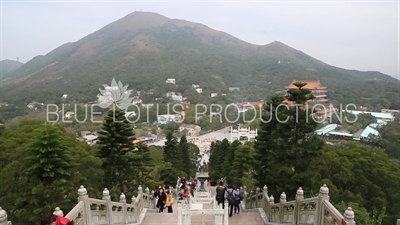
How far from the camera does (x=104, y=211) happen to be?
295 inches

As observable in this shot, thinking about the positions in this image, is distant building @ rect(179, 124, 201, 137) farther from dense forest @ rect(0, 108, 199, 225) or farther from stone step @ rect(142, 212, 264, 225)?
stone step @ rect(142, 212, 264, 225)

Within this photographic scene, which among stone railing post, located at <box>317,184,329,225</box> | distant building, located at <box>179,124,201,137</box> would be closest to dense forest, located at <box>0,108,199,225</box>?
stone railing post, located at <box>317,184,329,225</box>

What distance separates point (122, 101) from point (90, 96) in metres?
77.2

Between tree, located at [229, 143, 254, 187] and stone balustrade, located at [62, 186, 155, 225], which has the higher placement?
stone balustrade, located at [62, 186, 155, 225]

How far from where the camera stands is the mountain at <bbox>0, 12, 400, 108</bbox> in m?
95.7

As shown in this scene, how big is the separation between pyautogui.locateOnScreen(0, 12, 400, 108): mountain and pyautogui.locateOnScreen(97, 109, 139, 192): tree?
3172 inches

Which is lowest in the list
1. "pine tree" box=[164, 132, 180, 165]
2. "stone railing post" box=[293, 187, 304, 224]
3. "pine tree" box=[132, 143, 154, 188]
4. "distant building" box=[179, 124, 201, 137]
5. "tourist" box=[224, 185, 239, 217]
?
"distant building" box=[179, 124, 201, 137]

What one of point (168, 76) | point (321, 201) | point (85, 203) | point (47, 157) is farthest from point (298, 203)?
point (168, 76)

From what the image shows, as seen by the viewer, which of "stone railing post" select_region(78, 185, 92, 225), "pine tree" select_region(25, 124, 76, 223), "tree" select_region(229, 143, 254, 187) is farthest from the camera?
"tree" select_region(229, 143, 254, 187)

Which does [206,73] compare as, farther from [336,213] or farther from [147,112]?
[336,213]

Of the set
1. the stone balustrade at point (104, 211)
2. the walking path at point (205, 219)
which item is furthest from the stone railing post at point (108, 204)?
the walking path at point (205, 219)

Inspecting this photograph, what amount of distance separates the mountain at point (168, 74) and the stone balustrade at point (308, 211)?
87.5m

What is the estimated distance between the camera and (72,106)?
81688mm

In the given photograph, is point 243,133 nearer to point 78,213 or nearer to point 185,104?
point 185,104
